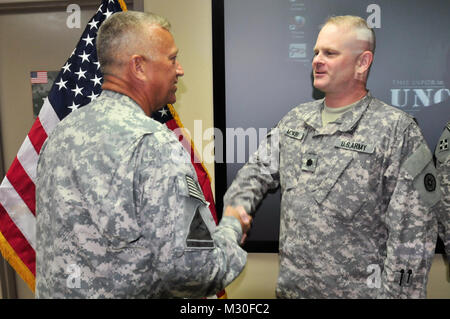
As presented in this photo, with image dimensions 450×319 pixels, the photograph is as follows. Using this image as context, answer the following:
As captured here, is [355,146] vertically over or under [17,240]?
over

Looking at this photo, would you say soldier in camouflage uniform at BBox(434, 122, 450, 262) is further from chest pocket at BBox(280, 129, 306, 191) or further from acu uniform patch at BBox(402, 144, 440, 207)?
chest pocket at BBox(280, 129, 306, 191)

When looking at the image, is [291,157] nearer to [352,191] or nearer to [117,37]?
[352,191]

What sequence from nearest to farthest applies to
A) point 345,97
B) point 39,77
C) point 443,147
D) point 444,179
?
point 345,97
point 444,179
point 443,147
point 39,77

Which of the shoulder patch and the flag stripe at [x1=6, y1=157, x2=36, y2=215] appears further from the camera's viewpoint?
the flag stripe at [x1=6, y1=157, x2=36, y2=215]

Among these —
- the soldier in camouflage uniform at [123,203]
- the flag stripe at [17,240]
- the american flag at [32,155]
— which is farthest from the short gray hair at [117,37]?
the flag stripe at [17,240]

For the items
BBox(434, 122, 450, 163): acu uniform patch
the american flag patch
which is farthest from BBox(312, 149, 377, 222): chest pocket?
the american flag patch

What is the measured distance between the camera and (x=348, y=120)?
158cm

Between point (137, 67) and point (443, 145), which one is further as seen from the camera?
point (443, 145)

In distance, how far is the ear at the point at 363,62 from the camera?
1604mm

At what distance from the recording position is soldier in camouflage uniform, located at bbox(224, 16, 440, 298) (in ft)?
4.66

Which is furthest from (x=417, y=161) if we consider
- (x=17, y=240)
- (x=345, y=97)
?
(x=17, y=240)

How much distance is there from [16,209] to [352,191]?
1.56 m

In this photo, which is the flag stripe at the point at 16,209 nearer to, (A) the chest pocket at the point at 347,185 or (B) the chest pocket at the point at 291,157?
(B) the chest pocket at the point at 291,157

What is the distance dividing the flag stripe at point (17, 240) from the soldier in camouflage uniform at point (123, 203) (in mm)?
683
